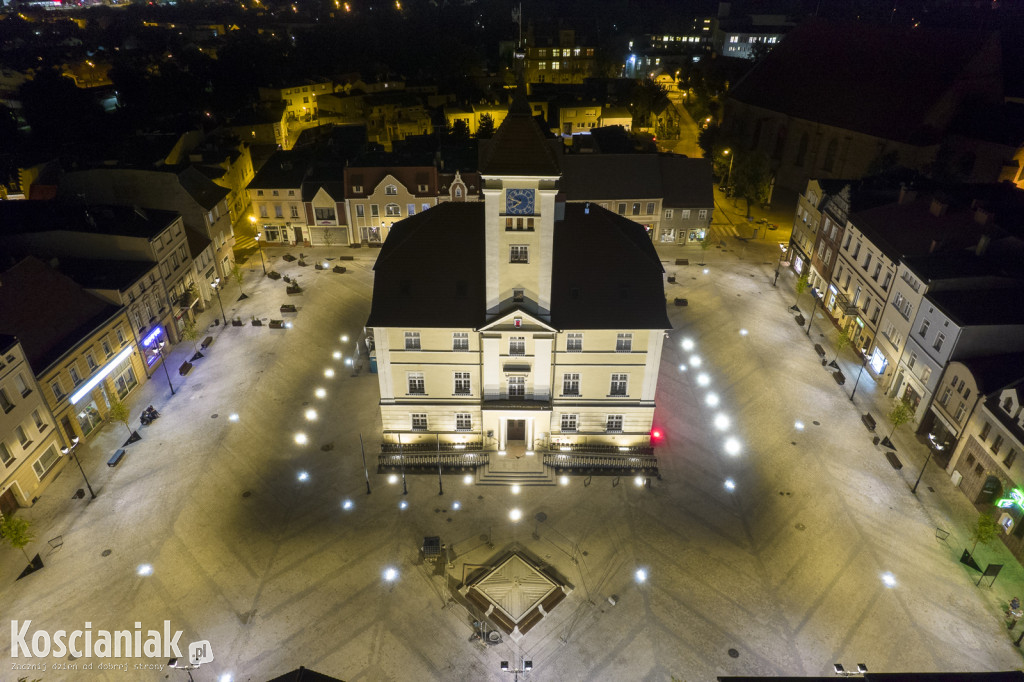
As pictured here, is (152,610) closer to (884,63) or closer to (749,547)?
(749,547)

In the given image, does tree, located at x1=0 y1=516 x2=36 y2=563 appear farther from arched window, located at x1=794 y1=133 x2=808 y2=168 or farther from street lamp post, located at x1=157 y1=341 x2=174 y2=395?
arched window, located at x1=794 y1=133 x2=808 y2=168

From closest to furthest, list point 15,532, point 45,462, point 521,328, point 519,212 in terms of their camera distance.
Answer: point 15,532 → point 519,212 → point 521,328 → point 45,462

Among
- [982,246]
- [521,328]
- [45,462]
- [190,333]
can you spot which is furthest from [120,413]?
[982,246]

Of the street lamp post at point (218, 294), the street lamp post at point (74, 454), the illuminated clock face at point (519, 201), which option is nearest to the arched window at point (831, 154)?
the illuminated clock face at point (519, 201)

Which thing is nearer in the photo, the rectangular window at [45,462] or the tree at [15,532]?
the tree at [15,532]

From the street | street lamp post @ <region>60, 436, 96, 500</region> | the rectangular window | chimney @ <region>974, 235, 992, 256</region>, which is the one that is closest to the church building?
the street

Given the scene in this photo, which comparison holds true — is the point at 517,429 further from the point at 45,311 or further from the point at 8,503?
the point at 45,311

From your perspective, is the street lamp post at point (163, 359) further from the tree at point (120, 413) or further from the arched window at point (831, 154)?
the arched window at point (831, 154)
